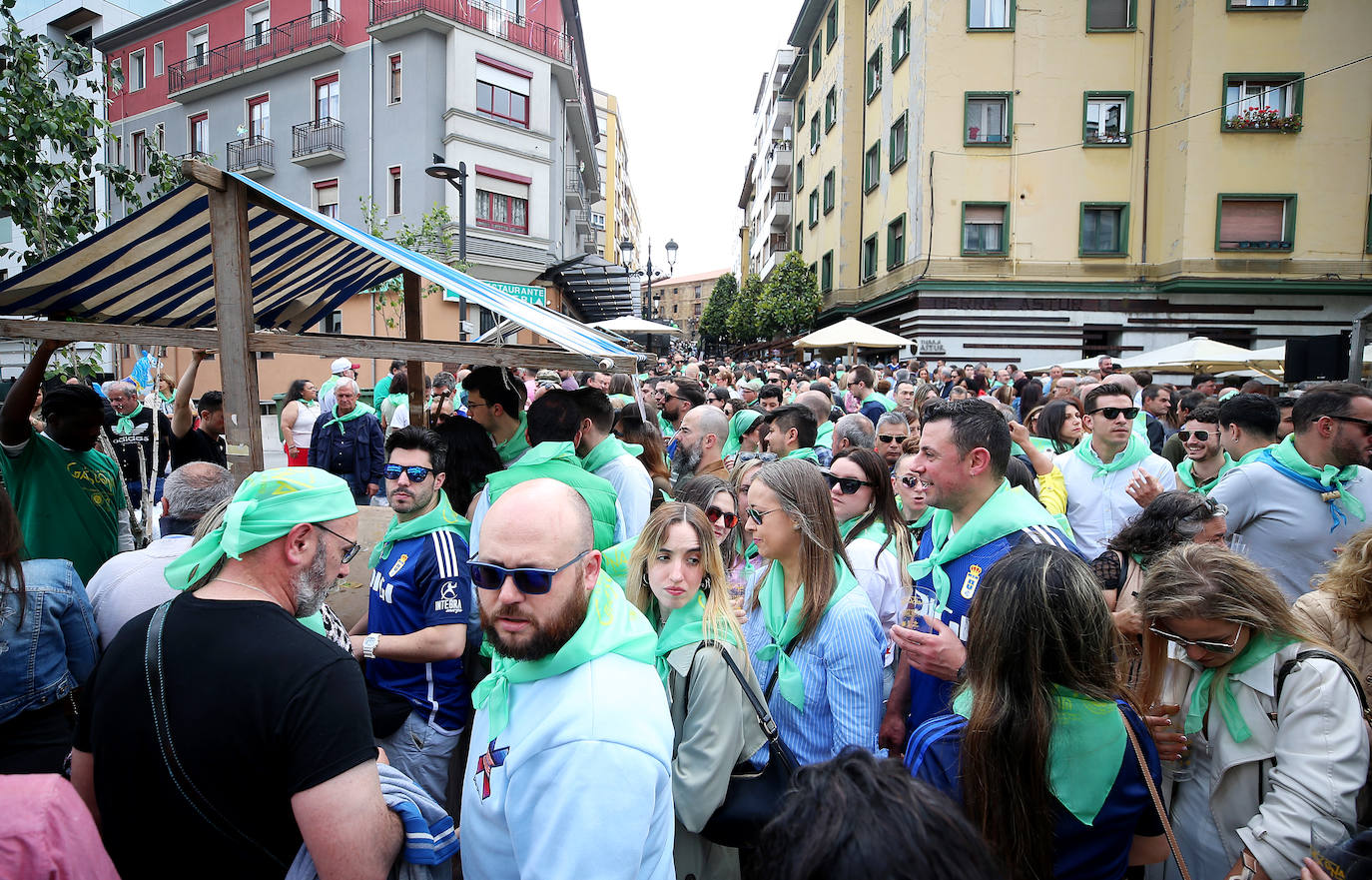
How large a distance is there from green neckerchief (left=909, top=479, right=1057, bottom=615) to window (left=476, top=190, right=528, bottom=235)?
24.1m

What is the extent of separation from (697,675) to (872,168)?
28142mm

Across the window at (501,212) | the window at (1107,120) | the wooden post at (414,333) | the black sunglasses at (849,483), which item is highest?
the window at (1107,120)

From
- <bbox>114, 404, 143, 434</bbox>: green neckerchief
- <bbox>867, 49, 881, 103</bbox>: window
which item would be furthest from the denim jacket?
<bbox>867, 49, 881, 103</bbox>: window

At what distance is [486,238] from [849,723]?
2444 centimetres

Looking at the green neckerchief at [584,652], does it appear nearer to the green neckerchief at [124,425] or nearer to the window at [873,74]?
the green neckerchief at [124,425]

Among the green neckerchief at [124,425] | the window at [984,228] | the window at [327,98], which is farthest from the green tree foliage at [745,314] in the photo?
the green neckerchief at [124,425]

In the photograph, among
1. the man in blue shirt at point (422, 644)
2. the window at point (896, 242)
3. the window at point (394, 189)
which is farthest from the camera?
the window at point (394, 189)

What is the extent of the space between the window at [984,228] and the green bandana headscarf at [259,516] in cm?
2250

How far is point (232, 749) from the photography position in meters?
1.71

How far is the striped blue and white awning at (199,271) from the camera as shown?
12.8ft

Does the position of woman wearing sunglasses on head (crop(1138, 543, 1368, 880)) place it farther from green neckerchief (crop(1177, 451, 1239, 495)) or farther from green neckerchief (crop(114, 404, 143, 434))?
green neckerchief (crop(114, 404, 143, 434))

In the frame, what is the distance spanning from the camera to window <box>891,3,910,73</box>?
917 inches

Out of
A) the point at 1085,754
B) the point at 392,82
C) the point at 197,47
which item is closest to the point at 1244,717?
the point at 1085,754

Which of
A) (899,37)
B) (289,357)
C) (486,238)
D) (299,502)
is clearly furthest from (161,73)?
(299,502)
